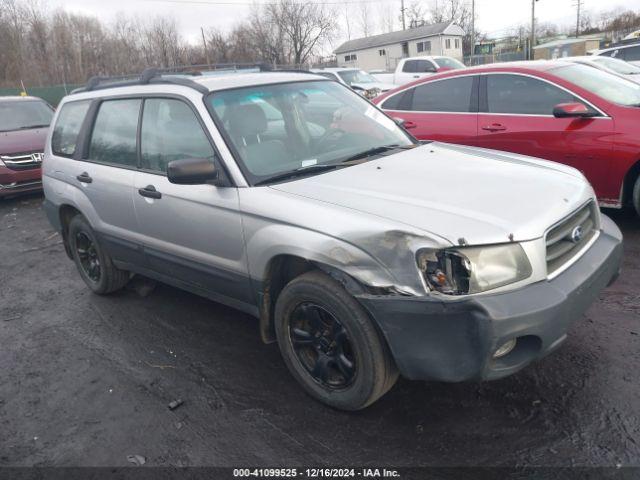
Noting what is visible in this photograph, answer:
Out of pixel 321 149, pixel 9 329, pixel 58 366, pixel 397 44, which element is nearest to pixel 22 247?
pixel 9 329

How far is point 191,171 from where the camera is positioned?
123 inches

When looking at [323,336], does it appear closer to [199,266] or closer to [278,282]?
[278,282]

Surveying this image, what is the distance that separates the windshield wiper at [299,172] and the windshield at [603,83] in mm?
3394

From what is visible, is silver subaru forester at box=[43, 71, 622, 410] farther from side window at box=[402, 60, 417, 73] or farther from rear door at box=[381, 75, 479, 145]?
side window at box=[402, 60, 417, 73]

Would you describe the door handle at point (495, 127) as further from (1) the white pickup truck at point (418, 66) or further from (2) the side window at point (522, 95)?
(1) the white pickup truck at point (418, 66)

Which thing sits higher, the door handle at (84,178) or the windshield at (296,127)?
the windshield at (296,127)

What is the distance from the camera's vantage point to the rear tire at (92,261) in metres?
4.76

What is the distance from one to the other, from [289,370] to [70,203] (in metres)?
2.71

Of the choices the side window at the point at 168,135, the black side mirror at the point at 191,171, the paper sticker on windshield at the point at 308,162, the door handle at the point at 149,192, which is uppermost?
the side window at the point at 168,135

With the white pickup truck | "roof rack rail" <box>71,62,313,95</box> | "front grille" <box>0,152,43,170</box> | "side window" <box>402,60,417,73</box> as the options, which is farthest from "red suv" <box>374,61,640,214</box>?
"side window" <box>402,60,417,73</box>

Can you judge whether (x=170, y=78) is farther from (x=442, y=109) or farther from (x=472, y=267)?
(x=442, y=109)

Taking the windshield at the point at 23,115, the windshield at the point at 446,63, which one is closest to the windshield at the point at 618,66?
the windshield at the point at 446,63

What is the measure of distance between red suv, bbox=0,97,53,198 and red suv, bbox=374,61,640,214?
6.50 metres

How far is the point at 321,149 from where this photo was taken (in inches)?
143
